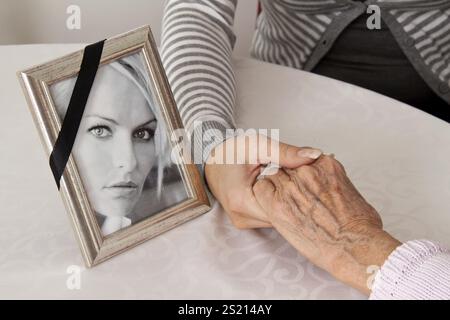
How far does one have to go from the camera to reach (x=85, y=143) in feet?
1.91

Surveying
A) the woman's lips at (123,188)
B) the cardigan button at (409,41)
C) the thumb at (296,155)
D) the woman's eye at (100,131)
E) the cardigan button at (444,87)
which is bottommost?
the cardigan button at (444,87)

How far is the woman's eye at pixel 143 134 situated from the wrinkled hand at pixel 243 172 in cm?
10

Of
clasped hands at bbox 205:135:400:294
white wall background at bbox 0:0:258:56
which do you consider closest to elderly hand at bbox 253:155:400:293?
clasped hands at bbox 205:135:400:294

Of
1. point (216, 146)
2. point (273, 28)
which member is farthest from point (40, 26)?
point (216, 146)

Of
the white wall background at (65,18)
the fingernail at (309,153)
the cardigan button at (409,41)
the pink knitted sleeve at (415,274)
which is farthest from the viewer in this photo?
the white wall background at (65,18)

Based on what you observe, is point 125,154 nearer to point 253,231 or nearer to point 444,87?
point 253,231

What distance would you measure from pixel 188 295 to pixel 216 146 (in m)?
0.20

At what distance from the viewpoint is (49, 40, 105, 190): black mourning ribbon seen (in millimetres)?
568

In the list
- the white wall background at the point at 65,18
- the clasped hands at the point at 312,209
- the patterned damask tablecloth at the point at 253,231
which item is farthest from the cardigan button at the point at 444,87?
the white wall background at the point at 65,18

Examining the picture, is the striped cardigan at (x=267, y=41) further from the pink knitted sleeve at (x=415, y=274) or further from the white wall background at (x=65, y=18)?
the white wall background at (x=65, y=18)

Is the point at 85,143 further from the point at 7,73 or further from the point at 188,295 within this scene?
the point at 7,73

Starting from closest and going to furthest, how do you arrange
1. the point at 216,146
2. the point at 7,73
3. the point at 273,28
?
the point at 216,146
the point at 7,73
the point at 273,28

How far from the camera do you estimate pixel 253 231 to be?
661 millimetres

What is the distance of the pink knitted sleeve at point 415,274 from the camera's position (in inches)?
20.9
